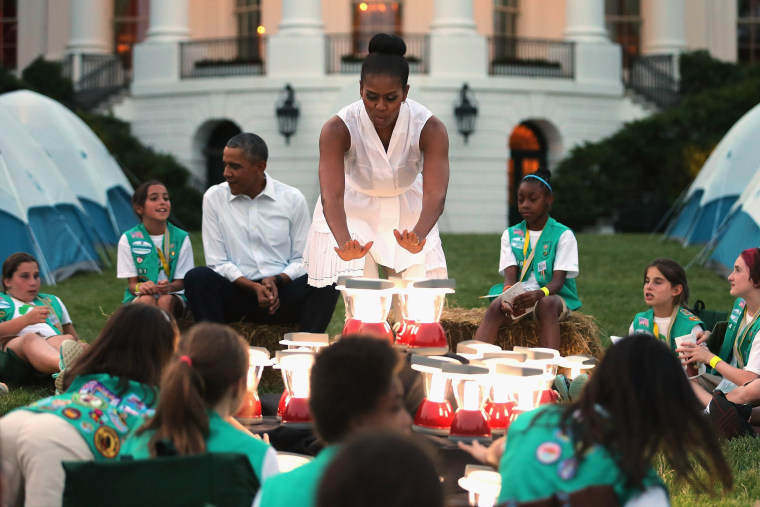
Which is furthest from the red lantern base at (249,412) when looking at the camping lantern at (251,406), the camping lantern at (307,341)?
the camping lantern at (307,341)

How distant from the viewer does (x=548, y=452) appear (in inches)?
123

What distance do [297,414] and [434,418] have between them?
1.74 ft

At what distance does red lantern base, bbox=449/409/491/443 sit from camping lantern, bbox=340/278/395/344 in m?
0.64

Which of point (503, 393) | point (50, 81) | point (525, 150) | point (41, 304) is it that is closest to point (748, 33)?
point (525, 150)

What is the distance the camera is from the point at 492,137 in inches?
1073

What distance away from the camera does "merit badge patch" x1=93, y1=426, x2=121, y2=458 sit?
12.1 feet

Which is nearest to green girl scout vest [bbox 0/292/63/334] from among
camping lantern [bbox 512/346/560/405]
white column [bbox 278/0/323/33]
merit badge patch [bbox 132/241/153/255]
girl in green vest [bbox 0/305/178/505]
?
merit badge patch [bbox 132/241/153/255]

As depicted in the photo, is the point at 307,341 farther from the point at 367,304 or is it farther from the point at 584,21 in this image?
the point at 584,21

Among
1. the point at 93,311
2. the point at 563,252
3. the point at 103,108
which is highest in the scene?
the point at 103,108

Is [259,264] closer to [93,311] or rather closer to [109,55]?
[93,311]

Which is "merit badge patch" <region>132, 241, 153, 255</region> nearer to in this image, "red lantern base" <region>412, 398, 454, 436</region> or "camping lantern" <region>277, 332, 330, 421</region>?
"camping lantern" <region>277, 332, 330, 421</region>

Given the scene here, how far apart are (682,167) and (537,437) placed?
2277 centimetres

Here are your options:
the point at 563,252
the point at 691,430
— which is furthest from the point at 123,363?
the point at 563,252

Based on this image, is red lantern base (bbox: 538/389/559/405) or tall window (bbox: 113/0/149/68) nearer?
red lantern base (bbox: 538/389/559/405)
